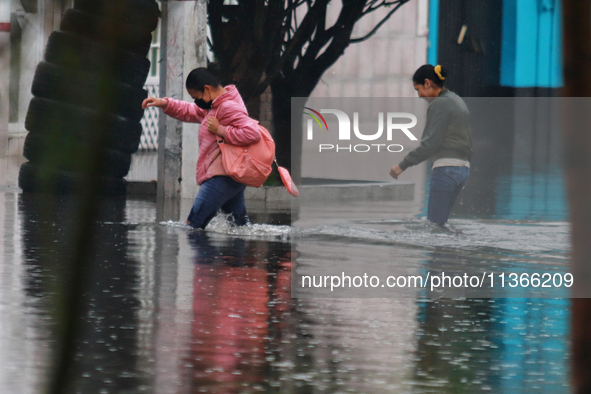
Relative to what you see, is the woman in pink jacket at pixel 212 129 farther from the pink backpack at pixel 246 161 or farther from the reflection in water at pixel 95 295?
the reflection in water at pixel 95 295

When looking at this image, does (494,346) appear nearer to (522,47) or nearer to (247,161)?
(247,161)

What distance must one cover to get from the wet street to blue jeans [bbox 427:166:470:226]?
0.22 m

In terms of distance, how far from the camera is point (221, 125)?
8711 millimetres

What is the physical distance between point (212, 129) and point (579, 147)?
293 inches

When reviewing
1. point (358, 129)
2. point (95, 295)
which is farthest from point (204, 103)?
point (95, 295)

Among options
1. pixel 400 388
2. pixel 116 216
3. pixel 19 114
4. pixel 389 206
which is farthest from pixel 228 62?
pixel 19 114

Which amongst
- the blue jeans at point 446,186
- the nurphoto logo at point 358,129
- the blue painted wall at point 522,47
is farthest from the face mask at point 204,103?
the blue painted wall at point 522,47

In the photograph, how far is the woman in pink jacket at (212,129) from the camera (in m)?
8.62

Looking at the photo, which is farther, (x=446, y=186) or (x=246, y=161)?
(x=246, y=161)

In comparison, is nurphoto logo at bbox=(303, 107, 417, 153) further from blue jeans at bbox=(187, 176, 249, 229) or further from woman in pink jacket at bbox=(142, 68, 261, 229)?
blue jeans at bbox=(187, 176, 249, 229)

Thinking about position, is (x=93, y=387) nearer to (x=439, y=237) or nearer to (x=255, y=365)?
(x=255, y=365)

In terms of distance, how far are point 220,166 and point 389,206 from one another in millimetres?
5083

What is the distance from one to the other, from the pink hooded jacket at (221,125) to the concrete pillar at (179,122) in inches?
169

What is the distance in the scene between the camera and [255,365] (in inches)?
154
